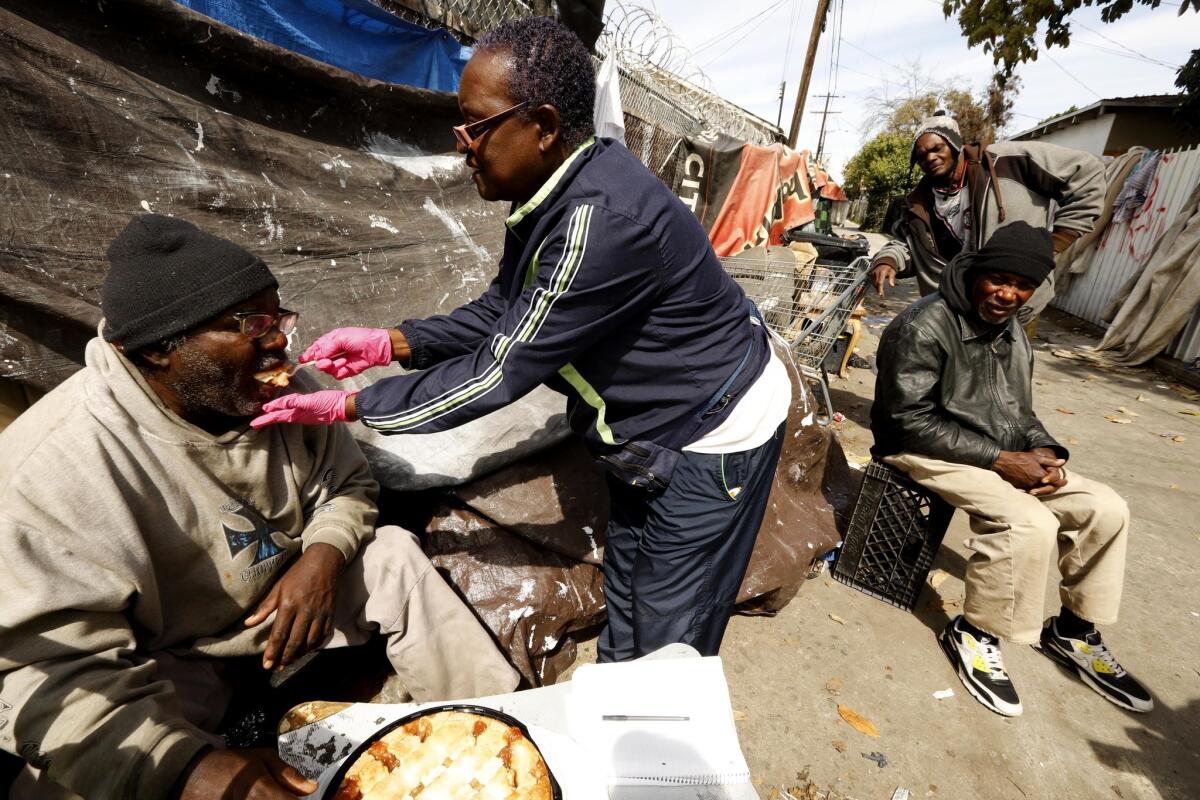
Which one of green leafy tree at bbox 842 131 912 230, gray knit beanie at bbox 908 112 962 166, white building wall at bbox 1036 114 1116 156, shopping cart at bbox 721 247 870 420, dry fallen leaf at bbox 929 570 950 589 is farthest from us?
green leafy tree at bbox 842 131 912 230

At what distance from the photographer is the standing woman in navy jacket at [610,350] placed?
1.54m

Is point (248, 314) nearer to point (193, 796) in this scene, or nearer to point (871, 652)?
point (193, 796)

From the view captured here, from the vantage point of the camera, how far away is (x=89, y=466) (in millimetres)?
1330

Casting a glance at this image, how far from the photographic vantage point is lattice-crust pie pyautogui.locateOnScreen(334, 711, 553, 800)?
3.34 feet

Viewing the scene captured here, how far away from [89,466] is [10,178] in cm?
127

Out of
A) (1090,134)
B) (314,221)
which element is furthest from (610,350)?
(1090,134)

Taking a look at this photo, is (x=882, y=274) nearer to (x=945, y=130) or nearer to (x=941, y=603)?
(x=945, y=130)

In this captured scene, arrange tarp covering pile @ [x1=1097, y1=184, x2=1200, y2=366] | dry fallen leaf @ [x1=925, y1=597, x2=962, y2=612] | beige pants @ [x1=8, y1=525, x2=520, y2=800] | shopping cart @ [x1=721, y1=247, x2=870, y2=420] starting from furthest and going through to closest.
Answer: tarp covering pile @ [x1=1097, y1=184, x2=1200, y2=366], shopping cart @ [x1=721, y1=247, x2=870, y2=420], dry fallen leaf @ [x1=925, y1=597, x2=962, y2=612], beige pants @ [x1=8, y1=525, x2=520, y2=800]

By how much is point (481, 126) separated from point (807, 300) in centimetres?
338

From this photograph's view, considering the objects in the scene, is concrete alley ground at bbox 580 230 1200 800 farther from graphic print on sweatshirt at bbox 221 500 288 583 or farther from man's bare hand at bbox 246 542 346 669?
graphic print on sweatshirt at bbox 221 500 288 583

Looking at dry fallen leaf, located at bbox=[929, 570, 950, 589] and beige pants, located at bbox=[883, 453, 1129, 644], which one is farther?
dry fallen leaf, located at bbox=[929, 570, 950, 589]

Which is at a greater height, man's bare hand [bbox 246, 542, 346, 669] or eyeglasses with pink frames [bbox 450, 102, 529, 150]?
eyeglasses with pink frames [bbox 450, 102, 529, 150]

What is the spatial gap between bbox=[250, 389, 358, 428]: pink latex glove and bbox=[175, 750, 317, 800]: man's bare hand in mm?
826

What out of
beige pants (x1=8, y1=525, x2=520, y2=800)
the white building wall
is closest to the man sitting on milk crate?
beige pants (x1=8, y1=525, x2=520, y2=800)
